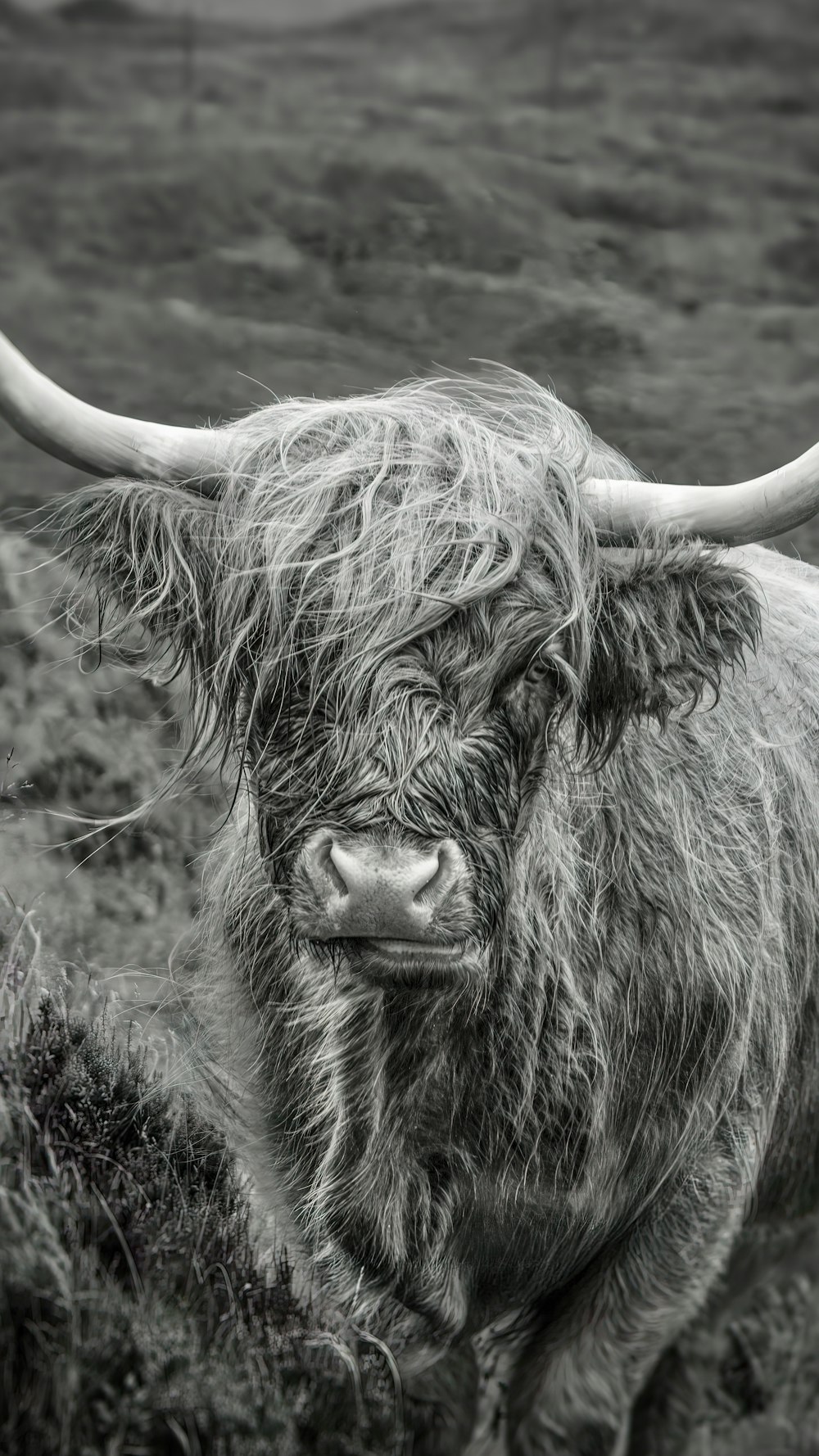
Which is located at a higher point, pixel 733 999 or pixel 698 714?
pixel 698 714

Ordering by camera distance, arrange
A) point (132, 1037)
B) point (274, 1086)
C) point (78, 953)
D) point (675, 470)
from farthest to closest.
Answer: point (675, 470) < point (78, 953) < point (132, 1037) < point (274, 1086)

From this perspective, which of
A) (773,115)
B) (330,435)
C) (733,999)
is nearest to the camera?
(330,435)

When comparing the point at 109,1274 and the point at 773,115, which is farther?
the point at 773,115

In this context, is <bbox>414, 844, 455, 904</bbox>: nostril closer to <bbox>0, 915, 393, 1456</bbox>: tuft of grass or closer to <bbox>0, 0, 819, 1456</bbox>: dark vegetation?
<bbox>0, 915, 393, 1456</bbox>: tuft of grass

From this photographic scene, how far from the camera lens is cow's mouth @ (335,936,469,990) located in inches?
86.6

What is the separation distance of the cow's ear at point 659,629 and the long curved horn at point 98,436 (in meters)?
0.80

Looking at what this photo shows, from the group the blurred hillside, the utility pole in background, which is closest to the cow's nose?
the blurred hillside

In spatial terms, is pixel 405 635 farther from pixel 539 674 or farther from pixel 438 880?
pixel 438 880

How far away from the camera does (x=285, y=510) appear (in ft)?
8.12

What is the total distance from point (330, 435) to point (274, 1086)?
1.66 metres

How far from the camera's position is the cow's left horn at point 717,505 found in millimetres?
2348

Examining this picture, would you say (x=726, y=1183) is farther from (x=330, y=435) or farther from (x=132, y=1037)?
(x=330, y=435)

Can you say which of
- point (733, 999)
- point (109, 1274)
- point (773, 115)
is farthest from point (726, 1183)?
point (773, 115)

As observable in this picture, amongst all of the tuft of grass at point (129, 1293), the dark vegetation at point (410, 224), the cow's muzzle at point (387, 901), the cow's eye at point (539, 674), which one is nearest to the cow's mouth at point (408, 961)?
the cow's muzzle at point (387, 901)
